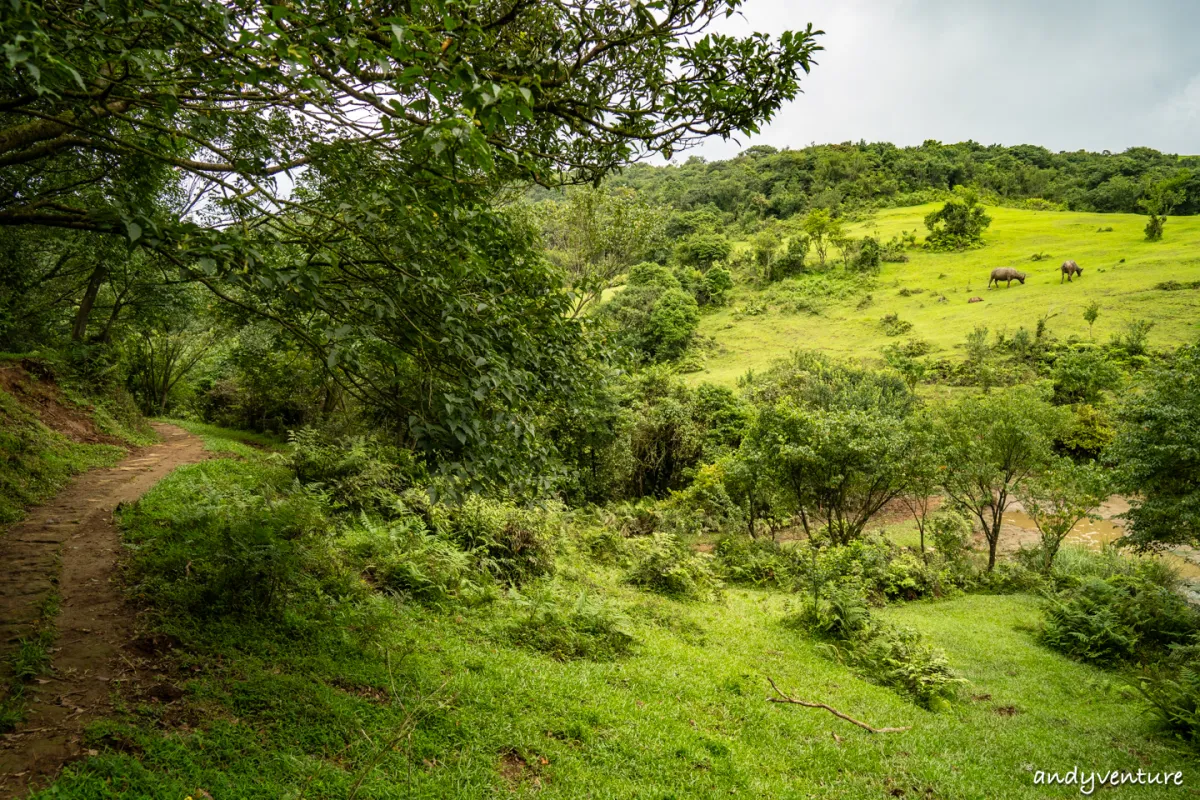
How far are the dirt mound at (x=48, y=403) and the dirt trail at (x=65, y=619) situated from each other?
5503mm

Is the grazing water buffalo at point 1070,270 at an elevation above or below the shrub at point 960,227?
below

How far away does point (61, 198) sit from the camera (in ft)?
24.2

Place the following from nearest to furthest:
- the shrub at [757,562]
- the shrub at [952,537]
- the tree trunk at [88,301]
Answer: the tree trunk at [88,301] → the shrub at [757,562] → the shrub at [952,537]

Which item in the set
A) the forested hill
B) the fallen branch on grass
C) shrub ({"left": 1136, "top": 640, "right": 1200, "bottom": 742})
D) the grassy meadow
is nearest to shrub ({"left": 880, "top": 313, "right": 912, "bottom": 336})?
the grassy meadow

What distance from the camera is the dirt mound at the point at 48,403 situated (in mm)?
13695

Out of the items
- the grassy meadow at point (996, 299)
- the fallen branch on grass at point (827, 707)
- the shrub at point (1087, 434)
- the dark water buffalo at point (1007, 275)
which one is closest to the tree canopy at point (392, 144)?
the fallen branch on grass at point (827, 707)

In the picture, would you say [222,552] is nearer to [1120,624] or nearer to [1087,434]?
[1120,624]

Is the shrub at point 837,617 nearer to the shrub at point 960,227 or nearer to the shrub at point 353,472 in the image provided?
the shrub at point 353,472

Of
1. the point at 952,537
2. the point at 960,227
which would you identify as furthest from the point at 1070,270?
the point at 952,537

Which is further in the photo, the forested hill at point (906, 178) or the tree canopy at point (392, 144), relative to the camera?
the forested hill at point (906, 178)

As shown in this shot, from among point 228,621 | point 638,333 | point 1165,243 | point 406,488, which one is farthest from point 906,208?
point 228,621

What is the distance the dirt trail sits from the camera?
12.7 ft

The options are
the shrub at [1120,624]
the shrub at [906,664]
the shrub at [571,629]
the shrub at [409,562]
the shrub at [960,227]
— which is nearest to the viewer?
the shrub at [571,629]

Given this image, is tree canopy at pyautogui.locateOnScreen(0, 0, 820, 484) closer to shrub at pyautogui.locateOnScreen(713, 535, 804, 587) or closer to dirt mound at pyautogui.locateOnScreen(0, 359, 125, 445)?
dirt mound at pyautogui.locateOnScreen(0, 359, 125, 445)
